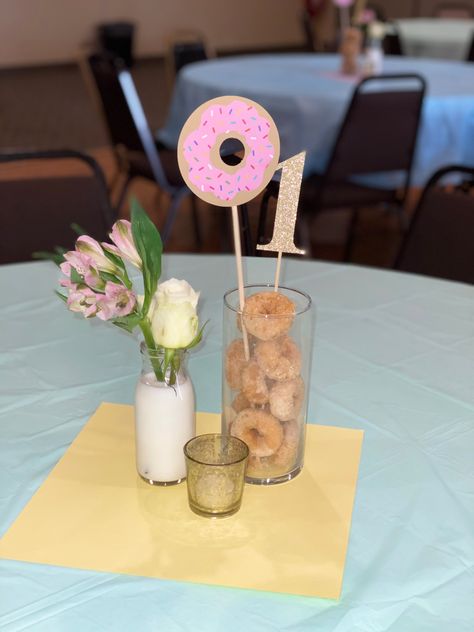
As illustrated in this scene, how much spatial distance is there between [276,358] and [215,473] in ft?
0.44

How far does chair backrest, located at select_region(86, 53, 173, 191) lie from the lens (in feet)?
10.5

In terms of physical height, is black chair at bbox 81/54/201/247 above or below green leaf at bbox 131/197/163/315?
below

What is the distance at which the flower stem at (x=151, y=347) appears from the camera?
0.84m

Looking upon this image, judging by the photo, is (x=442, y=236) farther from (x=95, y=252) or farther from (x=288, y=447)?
(x=95, y=252)

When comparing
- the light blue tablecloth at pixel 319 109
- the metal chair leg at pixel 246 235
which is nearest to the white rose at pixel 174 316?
the metal chair leg at pixel 246 235

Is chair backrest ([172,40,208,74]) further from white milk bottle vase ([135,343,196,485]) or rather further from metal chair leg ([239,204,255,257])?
white milk bottle vase ([135,343,196,485])

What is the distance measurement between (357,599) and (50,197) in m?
1.41

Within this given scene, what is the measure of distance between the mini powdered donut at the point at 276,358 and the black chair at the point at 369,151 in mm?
2194

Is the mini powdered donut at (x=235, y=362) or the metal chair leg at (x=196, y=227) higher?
the mini powdered donut at (x=235, y=362)

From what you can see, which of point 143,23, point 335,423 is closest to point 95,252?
point 335,423

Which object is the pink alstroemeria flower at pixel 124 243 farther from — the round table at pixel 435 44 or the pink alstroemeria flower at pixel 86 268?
the round table at pixel 435 44

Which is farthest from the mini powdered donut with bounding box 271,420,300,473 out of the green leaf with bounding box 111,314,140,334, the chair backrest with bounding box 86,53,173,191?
the chair backrest with bounding box 86,53,173,191

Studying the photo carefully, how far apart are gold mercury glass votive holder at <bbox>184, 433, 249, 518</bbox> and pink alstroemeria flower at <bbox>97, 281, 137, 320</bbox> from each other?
0.17 m

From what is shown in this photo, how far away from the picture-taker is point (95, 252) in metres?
0.82
